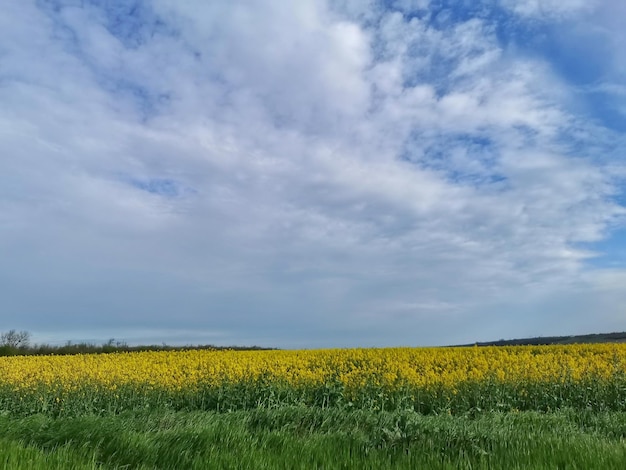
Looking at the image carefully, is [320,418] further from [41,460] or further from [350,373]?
[350,373]

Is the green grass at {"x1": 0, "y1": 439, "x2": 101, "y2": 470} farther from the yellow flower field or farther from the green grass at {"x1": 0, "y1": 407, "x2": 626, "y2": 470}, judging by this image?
the yellow flower field

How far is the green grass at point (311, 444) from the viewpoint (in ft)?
17.1

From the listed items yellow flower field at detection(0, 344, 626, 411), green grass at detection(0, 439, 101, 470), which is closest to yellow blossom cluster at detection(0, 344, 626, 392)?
yellow flower field at detection(0, 344, 626, 411)

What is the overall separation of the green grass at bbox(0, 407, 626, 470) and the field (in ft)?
0.07

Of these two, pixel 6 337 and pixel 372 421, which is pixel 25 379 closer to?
pixel 372 421

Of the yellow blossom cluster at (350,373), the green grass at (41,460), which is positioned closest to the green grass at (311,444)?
the green grass at (41,460)

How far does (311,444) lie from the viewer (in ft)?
20.0

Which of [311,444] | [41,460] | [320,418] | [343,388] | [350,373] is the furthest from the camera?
[350,373]

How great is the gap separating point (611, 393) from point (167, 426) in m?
10.8

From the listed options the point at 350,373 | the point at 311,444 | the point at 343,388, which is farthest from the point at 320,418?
the point at 350,373

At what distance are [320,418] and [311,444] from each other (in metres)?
2.42

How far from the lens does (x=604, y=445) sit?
232 inches

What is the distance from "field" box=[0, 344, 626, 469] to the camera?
5.51 metres

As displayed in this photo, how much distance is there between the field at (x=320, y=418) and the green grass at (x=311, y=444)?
0.07ft
